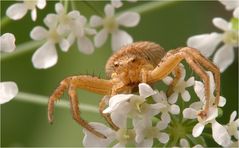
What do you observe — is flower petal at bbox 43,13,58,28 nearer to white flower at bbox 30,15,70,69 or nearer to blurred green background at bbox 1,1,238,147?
white flower at bbox 30,15,70,69

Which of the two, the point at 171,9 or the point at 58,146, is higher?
the point at 171,9

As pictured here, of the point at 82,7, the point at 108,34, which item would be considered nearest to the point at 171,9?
the point at 82,7

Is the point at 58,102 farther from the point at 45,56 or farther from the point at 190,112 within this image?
the point at 190,112

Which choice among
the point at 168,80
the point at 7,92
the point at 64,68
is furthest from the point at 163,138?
the point at 64,68

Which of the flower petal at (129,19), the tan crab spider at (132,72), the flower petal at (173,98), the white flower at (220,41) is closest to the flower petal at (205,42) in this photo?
the white flower at (220,41)

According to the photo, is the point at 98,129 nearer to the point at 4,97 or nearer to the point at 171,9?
the point at 4,97

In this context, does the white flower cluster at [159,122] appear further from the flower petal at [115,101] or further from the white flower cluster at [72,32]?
the white flower cluster at [72,32]
